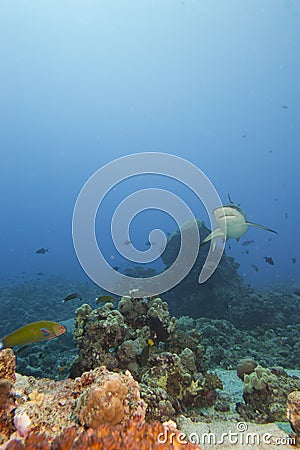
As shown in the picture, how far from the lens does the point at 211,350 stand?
8.47 meters

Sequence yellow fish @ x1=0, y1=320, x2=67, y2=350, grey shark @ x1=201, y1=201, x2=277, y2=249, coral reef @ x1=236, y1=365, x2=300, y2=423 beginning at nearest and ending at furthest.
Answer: yellow fish @ x1=0, y1=320, x2=67, y2=350, coral reef @ x1=236, y1=365, x2=300, y2=423, grey shark @ x1=201, y1=201, x2=277, y2=249

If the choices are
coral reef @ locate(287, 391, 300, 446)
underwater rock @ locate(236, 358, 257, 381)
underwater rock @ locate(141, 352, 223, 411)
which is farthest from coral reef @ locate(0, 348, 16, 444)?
underwater rock @ locate(236, 358, 257, 381)

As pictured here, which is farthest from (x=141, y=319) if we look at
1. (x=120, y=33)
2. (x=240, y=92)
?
(x=240, y=92)

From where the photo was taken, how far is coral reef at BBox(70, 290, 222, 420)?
15.3ft

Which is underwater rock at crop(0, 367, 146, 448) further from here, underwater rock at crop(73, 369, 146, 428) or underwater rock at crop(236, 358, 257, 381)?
underwater rock at crop(236, 358, 257, 381)

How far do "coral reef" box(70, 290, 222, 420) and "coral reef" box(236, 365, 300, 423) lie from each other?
0.68 m

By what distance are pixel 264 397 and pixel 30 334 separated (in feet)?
12.9

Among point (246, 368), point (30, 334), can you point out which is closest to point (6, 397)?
point (30, 334)

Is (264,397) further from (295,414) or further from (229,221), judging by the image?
(229,221)

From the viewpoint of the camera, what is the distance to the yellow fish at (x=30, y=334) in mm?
3781

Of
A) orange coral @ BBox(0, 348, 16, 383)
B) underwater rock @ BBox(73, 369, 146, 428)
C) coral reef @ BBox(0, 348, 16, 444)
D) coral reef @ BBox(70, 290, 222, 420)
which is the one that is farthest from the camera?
coral reef @ BBox(70, 290, 222, 420)

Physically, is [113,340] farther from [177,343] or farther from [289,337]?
[289,337]

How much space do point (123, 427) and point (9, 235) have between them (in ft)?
550

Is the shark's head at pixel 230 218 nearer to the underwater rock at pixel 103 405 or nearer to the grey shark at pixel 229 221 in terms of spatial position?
the grey shark at pixel 229 221
